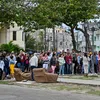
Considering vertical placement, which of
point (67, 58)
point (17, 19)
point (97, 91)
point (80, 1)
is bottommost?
point (97, 91)

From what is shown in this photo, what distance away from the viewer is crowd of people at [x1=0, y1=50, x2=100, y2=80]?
22.8 metres

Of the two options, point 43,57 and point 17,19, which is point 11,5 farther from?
point 43,57

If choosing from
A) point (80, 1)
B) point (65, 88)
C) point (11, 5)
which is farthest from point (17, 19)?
point (80, 1)

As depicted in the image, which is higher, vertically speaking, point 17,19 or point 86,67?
point 17,19

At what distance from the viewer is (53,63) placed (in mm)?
24375

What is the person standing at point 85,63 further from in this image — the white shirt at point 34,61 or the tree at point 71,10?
the tree at point 71,10

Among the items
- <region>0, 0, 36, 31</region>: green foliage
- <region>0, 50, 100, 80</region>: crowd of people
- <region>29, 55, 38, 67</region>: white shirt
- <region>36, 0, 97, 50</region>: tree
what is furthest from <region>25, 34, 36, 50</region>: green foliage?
<region>29, 55, 38, 67</region>: white shirt

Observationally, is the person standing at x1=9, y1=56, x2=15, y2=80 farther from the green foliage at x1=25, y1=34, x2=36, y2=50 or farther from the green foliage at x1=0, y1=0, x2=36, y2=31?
the green foliage at x1=25, y1=34, x2=36, y2=50

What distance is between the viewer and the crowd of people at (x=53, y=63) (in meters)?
22.8

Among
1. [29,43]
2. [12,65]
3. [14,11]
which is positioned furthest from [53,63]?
[29,43]

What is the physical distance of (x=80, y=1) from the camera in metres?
34.3

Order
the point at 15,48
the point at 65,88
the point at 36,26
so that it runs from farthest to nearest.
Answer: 1. the point at 15,48
2. the point at 36,26
3. the point at 65,88

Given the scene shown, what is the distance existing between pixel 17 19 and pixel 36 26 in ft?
28.2

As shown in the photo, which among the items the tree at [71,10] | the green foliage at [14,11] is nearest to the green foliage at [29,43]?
the tree at [71,10]
